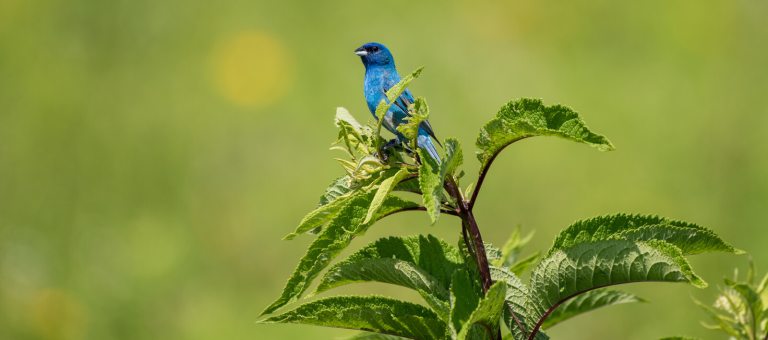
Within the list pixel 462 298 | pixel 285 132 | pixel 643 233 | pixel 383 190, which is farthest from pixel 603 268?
pixel 285 132

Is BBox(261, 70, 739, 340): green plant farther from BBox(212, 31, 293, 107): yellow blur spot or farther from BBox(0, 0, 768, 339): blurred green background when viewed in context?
BBox(212, 31, 293, 107): yellow blur spot

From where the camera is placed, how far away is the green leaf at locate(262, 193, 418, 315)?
1175mm

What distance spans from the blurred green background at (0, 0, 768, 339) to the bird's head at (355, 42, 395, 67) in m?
1.54

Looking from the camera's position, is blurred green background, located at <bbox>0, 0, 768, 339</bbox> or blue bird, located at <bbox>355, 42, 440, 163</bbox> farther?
blurred green background, located at <bbox>0, 0, 768, 339</bbox>

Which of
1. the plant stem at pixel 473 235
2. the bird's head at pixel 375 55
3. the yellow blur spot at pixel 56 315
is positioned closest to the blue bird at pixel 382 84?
the bird's head at pixel 375 55

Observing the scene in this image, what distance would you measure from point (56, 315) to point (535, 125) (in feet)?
13.1

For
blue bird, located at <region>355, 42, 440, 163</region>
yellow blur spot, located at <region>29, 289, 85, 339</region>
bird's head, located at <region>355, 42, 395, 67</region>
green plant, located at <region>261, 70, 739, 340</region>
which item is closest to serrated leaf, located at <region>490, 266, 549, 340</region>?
green plant, located at <region>261, 70, 739, 340</region>

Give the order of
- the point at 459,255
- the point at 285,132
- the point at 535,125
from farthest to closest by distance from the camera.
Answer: the point at 285,132 < the point at 459,255 < the point at 535,125

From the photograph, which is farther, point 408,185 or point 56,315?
point 56,315

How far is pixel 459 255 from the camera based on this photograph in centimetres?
131

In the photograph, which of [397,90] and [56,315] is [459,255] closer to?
[397,90]

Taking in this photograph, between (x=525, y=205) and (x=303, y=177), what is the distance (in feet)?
4.90

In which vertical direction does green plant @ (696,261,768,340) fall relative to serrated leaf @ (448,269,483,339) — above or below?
above

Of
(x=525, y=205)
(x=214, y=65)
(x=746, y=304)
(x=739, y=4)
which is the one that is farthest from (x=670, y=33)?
(x=746, y=304)
